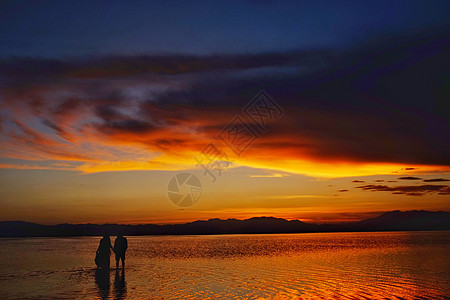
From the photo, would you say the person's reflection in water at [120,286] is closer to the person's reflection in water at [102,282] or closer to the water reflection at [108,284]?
the water reflection at [108,284]

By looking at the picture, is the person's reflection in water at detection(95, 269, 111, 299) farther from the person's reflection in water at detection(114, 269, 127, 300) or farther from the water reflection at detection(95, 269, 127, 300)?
the person's reflection in water at detection(114, 269, 127, 300)

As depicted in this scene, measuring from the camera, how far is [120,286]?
22.0 m

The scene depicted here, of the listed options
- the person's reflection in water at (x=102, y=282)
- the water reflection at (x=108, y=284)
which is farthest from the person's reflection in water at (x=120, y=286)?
the person's reflection in water at (x=102, y=282)

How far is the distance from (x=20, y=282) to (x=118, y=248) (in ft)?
26.3

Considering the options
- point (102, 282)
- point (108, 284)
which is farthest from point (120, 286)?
point (102, 282)

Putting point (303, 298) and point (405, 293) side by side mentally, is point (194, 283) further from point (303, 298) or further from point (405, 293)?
point (405, 293)

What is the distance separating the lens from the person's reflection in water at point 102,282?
19.4 metres

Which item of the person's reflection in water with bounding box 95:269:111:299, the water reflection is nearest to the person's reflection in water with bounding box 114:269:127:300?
the water reflection

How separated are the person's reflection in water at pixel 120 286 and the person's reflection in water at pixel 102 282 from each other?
15.7 inches

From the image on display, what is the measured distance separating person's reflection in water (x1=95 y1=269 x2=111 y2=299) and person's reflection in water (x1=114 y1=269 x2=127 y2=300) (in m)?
0.40

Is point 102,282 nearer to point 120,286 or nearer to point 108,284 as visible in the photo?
point 108,284

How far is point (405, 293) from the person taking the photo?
20.5 m

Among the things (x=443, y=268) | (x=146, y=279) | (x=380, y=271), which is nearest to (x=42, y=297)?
(x=146, y=279)

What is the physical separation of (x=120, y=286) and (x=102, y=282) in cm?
210
